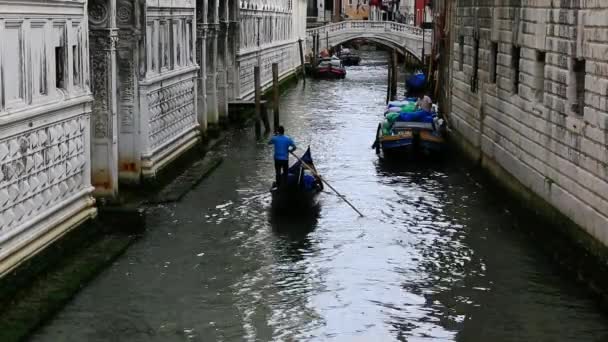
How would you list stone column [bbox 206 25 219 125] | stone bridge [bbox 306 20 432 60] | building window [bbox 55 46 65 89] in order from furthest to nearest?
stone bridge [bbox 306 20 432 60], stone column [bbox 206 25 219 125], building window [bbox 55 46 65 89]

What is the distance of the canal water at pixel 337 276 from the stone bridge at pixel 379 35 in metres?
32.8

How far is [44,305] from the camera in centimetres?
998

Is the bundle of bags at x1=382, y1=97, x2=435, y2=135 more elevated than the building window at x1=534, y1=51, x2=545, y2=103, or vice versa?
the building window at x1=534, y1=51, x2=545, y2=103

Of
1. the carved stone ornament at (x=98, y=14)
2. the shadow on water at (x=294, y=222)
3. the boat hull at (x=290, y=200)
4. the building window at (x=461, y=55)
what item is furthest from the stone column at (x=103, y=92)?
the building window at (x=461, y=55)

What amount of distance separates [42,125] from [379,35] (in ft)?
137

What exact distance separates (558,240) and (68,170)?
5733 mm

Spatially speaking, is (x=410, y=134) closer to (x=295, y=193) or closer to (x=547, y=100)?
(x=295, y=193)

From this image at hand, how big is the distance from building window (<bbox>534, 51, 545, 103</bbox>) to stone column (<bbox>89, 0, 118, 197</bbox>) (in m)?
5.76

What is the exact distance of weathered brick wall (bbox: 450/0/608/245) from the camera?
39.0ft

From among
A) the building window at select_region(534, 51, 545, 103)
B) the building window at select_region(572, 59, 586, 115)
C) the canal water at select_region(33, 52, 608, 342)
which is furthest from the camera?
the building window at select_region(534, 51, 545, 103)

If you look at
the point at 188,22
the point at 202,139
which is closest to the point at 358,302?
the point at 188,22

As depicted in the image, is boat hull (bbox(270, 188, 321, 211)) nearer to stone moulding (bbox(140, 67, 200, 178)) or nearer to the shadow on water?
the shadow on water

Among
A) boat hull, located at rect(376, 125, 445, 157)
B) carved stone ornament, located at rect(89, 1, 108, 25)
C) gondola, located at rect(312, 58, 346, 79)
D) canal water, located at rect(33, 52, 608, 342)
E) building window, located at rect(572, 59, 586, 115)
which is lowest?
canal water, located at rect(33, 52, 608, 342)

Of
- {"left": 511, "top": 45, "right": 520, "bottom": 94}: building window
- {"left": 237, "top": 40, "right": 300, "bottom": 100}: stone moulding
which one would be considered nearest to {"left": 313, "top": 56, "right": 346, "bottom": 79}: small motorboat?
{"left": 237, "top": 40, "right": 300, "bottom": 100}: stone moulding
